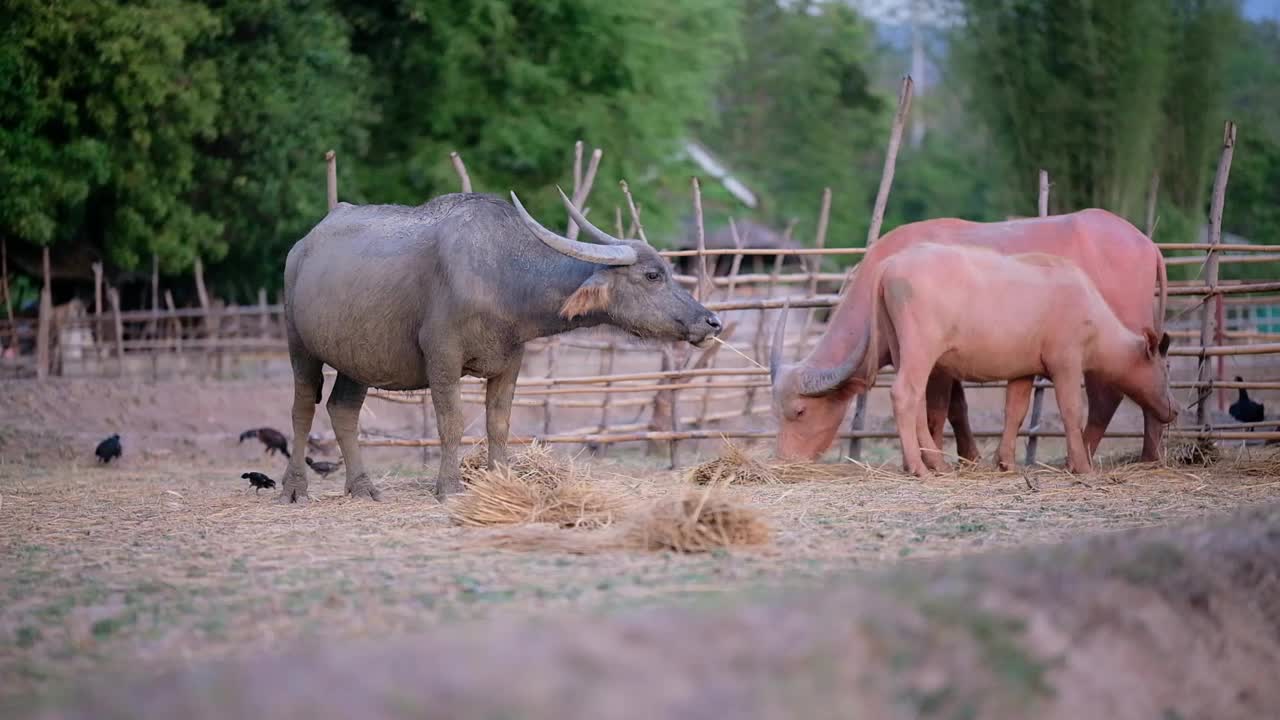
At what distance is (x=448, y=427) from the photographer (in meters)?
7.64

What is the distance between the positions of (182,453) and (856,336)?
728 cm

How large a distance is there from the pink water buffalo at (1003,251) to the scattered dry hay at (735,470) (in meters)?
0.55

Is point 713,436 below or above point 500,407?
below

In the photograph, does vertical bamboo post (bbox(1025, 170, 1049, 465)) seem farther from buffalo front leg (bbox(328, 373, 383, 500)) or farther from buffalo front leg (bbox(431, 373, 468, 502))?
buffalo front leg (bbox(328, 373, 383, 500))

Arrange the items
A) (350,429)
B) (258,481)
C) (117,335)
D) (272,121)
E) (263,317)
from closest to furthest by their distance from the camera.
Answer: (350,429) < (258,481) < (117,335) < (272,121) < (263,317)

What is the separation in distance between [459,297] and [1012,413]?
3382 mm

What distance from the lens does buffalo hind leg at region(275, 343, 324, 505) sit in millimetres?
8250

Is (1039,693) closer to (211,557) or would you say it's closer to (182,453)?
(211,557)

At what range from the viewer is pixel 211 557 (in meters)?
5.58

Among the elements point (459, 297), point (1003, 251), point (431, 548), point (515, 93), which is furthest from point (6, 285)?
point (431, 548)

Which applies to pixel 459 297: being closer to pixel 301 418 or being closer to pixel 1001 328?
pixel 301 418

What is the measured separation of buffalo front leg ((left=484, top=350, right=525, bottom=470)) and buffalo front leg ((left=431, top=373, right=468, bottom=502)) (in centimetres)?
21

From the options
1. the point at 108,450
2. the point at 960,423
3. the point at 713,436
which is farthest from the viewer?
the point at 108,450

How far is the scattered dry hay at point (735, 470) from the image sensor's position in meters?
8.25
